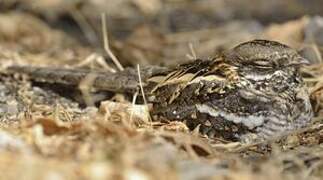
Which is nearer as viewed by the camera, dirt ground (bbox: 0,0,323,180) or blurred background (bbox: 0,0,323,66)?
dirt ground (bbox: 0,0,323,180)

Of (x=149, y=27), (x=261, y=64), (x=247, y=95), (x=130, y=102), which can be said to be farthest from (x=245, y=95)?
(x=149, y=27)

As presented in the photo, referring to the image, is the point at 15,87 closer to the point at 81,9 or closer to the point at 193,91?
the point at 193,91

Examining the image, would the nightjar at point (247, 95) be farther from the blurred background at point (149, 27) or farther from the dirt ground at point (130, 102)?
the blurred background at point (149, 27)

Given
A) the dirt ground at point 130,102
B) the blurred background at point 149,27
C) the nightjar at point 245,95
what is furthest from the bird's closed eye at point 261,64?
the blurred background at point 149,27

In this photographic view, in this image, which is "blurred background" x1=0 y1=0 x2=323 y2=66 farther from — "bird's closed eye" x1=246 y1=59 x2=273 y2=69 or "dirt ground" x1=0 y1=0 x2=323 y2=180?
"bird's closed eye" x1=246 y1=59 x2=273 y2=69

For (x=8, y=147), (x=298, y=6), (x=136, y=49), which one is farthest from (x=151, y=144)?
(x=298, y=6)

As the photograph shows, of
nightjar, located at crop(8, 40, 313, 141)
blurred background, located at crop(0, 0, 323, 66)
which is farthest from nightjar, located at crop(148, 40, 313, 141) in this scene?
blurred background, located at crop(0, 0, 323, 66)
